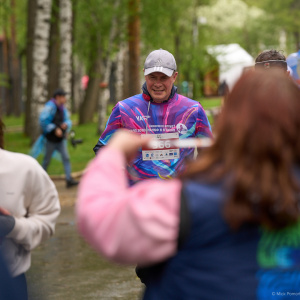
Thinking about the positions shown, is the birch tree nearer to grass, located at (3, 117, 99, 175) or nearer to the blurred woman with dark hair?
grass, located at (3, 117, 99, 175)

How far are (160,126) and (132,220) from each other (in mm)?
3569

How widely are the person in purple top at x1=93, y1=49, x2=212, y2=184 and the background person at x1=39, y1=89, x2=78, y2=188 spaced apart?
889cm

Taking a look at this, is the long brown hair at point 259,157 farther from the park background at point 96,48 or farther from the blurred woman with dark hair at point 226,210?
the park background at point 96,48

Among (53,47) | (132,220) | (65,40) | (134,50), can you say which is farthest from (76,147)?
(132,220)

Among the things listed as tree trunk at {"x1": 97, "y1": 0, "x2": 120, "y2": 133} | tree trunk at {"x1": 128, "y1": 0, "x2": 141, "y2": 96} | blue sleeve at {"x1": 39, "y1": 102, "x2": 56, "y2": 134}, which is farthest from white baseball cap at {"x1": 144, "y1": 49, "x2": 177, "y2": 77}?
tree trunk at {"x1": 128, "y1": 0, "x2": 141, "y2": 96}

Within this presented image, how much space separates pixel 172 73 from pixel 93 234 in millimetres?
3745

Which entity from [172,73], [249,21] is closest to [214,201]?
[172,73]

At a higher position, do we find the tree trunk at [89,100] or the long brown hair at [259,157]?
the long brown hair at [259,157]

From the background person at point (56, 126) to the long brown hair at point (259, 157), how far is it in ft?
40.9

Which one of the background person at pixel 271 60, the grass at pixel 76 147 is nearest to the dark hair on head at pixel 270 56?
the background person at pixel 271 60

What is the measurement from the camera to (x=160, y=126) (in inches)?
231

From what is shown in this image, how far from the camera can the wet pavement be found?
7.46 m

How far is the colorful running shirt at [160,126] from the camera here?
5.75 m

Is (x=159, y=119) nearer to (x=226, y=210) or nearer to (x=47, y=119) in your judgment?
(x=226, y=210)
